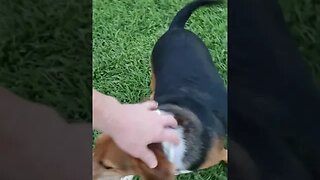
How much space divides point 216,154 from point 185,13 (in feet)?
1.12

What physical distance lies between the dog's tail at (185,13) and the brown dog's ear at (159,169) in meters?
0.29

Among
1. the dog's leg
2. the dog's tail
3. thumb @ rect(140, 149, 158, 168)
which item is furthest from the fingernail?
the dog's tail

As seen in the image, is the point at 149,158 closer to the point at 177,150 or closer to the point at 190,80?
the point at 177,150

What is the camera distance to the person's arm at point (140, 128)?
157 centimetres

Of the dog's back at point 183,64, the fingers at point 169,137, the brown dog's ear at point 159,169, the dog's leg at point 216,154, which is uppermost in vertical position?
the dog's back at point 183,64

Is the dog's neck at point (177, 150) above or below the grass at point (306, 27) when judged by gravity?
below

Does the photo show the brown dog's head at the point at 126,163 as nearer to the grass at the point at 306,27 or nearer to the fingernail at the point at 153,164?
the fingernail at the point at 153,164

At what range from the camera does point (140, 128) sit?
157 centimetres

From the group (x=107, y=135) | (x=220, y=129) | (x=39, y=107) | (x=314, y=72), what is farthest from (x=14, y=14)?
(x=314, y=72)

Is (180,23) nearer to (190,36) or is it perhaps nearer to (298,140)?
(190,36)

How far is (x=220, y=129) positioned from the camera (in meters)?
1.56

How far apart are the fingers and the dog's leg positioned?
8 centimetres

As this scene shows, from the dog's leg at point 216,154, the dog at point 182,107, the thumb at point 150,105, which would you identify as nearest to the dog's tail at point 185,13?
the dog at point 182,107

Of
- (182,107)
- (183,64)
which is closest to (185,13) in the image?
(183,64)
